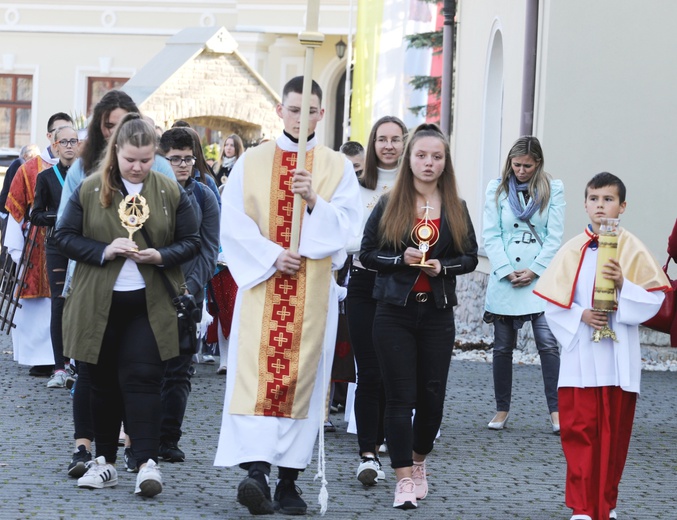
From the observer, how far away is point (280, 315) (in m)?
6.29

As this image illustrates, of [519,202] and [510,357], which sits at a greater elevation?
[519,202]

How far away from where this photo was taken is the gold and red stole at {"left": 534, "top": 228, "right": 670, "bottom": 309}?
6125 millimetres

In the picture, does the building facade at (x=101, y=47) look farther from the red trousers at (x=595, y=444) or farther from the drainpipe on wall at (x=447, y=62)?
the red trousers at (x=595, y=444)

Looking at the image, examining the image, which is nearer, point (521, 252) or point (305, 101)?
point (305, 101)

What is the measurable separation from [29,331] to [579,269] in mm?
5981

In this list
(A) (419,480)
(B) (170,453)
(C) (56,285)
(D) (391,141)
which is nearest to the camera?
(A) (419,480)

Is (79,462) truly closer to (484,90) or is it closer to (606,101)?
(606,101)

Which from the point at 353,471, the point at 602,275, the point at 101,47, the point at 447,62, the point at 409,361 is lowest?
the point at 353,471

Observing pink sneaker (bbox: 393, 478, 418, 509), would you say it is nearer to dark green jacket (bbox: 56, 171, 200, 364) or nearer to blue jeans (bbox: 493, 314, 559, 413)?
dark green jacket (bbox: 56, 171, 200, 364)

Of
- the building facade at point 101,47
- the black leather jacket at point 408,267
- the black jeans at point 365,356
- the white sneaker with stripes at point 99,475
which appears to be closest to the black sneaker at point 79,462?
the white sneaker with stripes at point 99,475

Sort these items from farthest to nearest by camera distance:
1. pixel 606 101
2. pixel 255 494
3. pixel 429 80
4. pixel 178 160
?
pixel 429 80
pixel 606 101
pixel 178 160
pixel 255 494

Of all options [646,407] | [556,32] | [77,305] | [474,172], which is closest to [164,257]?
[77,305]

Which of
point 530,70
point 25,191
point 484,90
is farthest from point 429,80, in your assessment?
point 25,191

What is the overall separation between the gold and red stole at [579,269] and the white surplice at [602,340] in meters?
0.04
